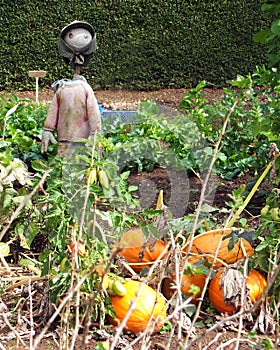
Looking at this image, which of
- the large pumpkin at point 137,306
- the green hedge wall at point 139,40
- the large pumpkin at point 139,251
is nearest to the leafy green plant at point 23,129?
the large pumpkin at point 139,251

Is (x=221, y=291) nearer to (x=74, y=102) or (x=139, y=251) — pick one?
(x=139, y=251)

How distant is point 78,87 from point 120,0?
802cm

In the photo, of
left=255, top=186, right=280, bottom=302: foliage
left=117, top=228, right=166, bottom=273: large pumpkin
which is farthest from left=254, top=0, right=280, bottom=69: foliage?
left=117, top=228, right=166, bottom=273: large pumpkin

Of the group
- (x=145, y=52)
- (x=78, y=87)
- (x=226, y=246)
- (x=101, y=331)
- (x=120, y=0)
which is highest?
(x=120, y=0)

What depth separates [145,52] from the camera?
12.0 metres

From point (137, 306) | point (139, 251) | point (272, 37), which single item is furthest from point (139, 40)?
point (137, 306)

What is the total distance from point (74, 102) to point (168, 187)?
123 cm

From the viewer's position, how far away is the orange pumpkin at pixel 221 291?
3.00 meters

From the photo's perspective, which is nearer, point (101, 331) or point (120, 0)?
point (101, 331)

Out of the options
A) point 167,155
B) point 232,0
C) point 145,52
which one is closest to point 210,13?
point 232,0

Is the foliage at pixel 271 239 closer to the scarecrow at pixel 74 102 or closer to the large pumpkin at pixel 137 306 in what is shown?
the large pumpkin at pixel 137 306

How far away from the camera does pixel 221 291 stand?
299cm

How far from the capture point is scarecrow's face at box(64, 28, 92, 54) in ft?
14.0

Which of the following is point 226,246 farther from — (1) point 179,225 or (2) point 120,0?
(2) point 120,0
